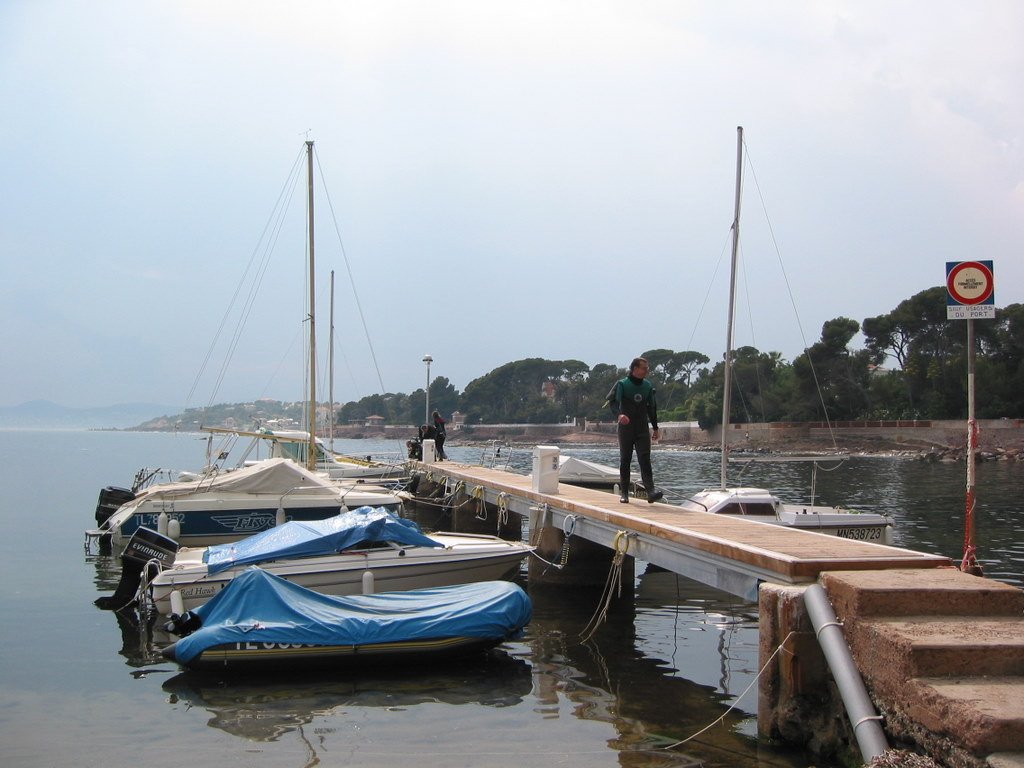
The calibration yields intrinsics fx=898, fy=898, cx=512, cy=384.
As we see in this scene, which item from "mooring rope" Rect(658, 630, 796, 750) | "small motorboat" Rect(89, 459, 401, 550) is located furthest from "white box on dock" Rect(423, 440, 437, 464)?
"mooring rope" Rect(658, 630, 796, 750)

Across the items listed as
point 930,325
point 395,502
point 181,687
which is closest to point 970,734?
point 181,687

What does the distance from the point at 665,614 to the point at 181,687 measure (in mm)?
7095

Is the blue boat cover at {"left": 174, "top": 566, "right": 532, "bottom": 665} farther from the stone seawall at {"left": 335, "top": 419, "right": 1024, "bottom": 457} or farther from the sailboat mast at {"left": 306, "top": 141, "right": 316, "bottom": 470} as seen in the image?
the stone seawall at {"left": 335, "top": 419, "right": 1024, "bottom": 457}

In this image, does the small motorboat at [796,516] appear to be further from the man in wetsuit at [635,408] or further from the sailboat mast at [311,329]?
the sailboat mast at [311,329]

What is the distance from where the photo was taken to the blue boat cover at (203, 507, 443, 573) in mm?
12016

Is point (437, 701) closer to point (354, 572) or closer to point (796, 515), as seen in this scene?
point (354, 572)

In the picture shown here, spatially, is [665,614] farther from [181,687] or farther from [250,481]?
[250,481]

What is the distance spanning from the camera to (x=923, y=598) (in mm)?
6219

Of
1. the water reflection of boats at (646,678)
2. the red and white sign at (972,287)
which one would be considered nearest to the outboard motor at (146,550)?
the water reflection of boats at (646,678)

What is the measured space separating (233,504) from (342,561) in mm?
7197

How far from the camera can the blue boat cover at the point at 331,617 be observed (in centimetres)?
966

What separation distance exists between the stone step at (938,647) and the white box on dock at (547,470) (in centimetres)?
936

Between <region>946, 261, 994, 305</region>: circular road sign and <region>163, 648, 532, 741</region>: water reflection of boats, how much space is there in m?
6.16

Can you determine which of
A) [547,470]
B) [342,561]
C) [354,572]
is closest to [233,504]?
[547,470]
